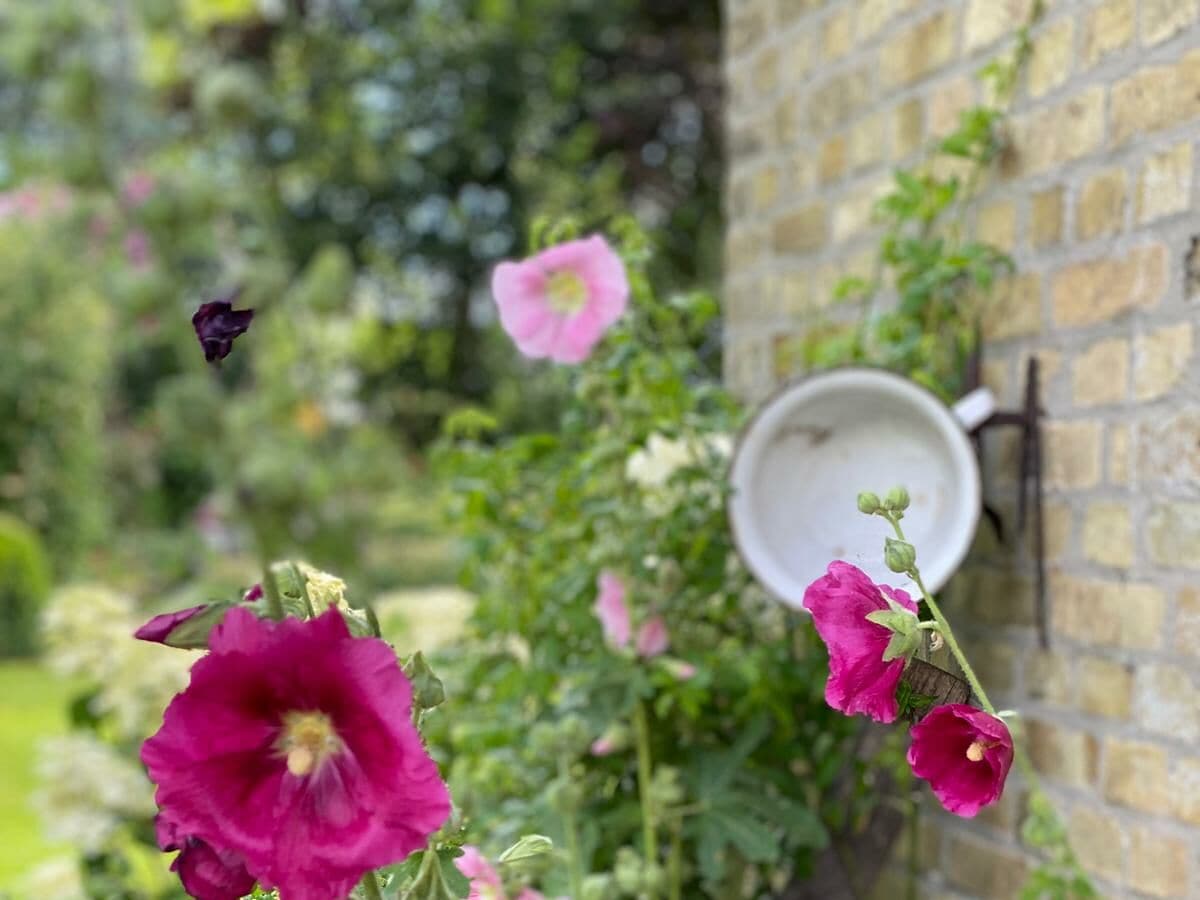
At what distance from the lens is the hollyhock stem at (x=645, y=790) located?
1376 mm

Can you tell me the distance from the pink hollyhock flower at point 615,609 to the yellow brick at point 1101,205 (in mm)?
668

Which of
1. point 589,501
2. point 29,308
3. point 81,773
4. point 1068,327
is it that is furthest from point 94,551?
point 1068,327

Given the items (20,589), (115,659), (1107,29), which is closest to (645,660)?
(1107,29)

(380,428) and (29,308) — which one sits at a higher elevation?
(29,308)

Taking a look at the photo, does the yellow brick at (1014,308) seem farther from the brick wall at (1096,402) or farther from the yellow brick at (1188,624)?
the yellow brick at (1188,624)

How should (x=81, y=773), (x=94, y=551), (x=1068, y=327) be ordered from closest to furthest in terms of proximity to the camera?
1. (x=1068, y=327)
2. (x=81, y=773)
3. (x=94, y=551)

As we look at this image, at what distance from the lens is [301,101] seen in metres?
6.31

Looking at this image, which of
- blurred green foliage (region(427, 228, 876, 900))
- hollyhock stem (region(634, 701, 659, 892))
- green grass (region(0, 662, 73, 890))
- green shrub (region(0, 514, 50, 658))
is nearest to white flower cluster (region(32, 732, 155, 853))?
green grass (region(0, 662, 73, 890))

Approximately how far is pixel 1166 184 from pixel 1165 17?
0.56ft

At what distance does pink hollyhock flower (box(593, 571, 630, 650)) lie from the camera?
147 centimetres

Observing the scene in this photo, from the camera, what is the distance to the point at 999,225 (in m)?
1.52

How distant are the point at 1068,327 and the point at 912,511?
0.28 meters

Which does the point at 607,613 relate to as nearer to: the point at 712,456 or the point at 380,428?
the point at 712,456

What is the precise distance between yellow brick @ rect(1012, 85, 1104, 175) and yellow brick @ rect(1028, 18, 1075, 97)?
29mm
